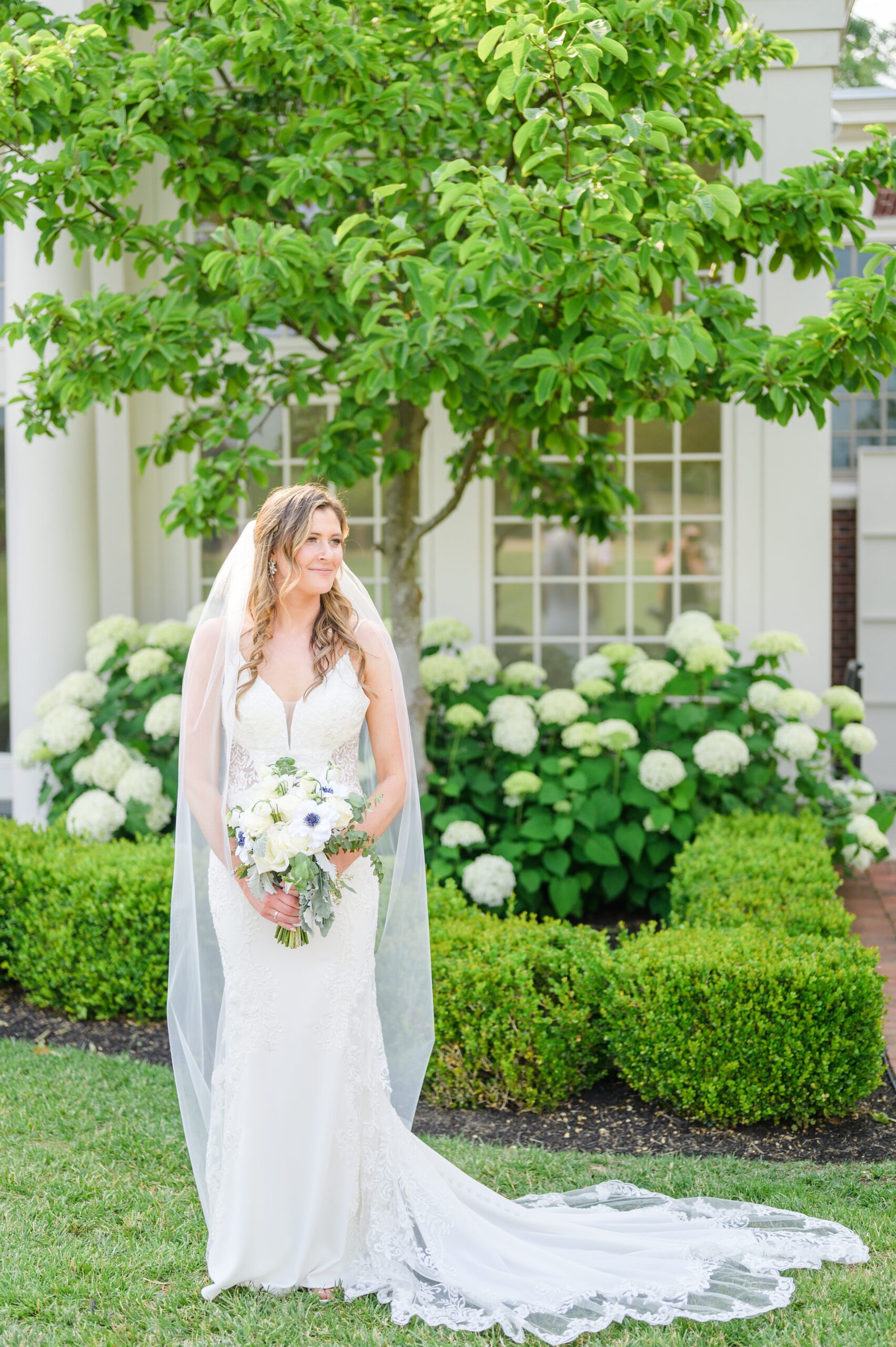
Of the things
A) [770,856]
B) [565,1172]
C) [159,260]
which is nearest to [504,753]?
[770,856]

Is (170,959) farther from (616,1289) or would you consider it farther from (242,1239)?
(616,1289)

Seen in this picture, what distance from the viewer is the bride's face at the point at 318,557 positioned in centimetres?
317

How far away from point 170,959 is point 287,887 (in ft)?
1.83

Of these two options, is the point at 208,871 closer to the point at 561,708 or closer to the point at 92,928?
the point at 92,928

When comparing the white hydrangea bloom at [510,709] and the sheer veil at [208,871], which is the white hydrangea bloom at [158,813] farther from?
the sheer veil at [208,871]

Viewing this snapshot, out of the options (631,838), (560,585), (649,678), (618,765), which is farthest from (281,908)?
(560,585)

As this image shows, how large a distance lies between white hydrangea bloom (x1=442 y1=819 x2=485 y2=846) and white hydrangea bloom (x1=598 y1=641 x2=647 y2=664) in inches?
58.1

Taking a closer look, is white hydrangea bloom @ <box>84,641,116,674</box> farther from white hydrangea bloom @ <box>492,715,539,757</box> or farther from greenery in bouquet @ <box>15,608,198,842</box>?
white hydrangea bloom @ <box>492,715,539,757</box>

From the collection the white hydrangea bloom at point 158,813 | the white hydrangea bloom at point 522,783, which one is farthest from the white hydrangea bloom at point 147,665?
the white hydrangea bloom at point 522,783

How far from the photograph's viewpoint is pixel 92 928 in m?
5.24

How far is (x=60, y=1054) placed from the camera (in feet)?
16.1

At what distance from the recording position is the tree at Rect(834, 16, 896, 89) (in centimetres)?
2181

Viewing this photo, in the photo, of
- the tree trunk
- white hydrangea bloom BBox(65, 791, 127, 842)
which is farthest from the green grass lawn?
the tree trunk

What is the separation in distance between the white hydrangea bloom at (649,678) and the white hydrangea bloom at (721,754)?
0.46m
